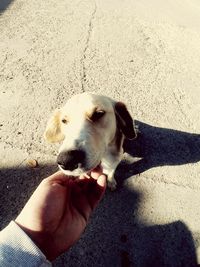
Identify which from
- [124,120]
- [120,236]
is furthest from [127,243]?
[124,120]

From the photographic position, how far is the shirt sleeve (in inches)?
82.4

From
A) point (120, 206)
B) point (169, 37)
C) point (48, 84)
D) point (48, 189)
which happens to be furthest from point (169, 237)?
point (169, 37)

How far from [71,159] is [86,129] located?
1.25ft

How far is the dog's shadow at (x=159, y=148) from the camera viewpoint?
442 centimetres

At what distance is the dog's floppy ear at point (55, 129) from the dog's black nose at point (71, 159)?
0.84 m

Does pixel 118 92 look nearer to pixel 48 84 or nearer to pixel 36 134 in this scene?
pixel 48 84

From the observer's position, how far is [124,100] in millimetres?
5148

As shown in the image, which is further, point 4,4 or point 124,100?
point 4,4

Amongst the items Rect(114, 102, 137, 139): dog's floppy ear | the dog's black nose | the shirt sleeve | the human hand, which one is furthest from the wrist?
Rect(114, 102, 137, 139): dog's floppy ear

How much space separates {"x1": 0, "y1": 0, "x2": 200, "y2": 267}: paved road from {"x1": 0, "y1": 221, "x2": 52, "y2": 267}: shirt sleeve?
1.46 metres

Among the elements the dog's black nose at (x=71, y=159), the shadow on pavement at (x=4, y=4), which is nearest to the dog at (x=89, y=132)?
the dog's black nose at (x=71, y=159)

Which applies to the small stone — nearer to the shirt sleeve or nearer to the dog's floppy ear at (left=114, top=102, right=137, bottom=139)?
the dog's floppy ear at (left=114, top=102, right=137, bottom=139)

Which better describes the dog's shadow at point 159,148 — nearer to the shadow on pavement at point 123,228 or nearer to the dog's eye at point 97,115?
the shadow on pavement at point 123,228

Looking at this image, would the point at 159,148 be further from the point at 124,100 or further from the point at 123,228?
the point at 123,228
